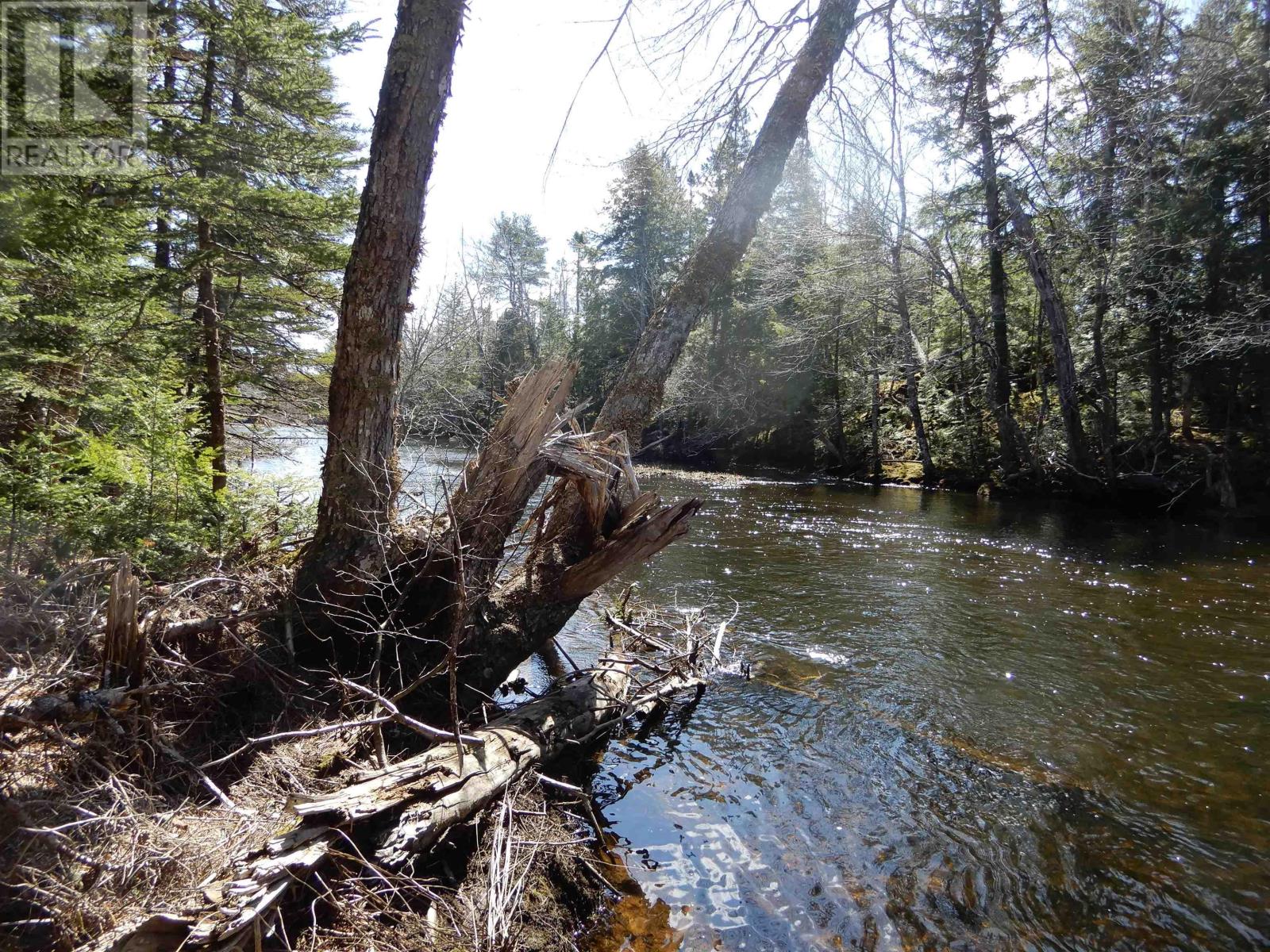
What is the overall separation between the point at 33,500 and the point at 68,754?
114 inches

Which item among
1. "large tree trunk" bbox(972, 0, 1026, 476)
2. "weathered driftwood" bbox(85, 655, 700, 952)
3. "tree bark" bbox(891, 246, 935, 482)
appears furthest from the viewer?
"tree bark" bbox(891, 246, 935, 482)

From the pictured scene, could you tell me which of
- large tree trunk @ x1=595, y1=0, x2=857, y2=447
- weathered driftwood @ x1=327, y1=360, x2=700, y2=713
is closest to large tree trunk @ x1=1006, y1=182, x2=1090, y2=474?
large tree trunk @ x1=595, y1=0, x2=857, y2=447

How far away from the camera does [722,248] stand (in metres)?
5.14

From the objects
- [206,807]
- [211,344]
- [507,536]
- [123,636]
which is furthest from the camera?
[211,344]

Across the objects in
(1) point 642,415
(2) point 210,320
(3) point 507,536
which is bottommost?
(3) point 507,536

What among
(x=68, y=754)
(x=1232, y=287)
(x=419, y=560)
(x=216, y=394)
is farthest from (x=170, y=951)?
(x=1232, y=287)

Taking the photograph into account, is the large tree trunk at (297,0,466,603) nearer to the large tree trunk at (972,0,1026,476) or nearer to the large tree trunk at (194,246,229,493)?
the large tree trunk at (194,246,229,493)

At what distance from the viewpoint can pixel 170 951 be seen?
1.98 m

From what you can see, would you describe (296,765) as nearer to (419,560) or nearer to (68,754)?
(68,754)
